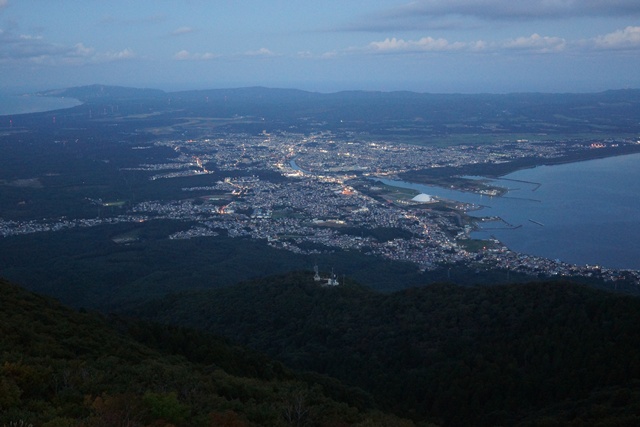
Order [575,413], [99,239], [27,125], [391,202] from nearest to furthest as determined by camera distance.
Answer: [575,413]
[99,239]
[391,202]
[27,125]

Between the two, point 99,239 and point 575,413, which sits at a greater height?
point 575,413

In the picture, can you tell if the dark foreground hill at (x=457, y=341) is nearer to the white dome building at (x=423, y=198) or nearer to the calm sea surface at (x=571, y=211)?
the calm sea surface at (x=571, y=211)

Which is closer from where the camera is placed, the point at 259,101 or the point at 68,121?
the point at 68,121

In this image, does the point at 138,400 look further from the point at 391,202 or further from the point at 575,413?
the point at 391,202

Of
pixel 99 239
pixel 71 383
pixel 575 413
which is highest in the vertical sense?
pixel 71 383

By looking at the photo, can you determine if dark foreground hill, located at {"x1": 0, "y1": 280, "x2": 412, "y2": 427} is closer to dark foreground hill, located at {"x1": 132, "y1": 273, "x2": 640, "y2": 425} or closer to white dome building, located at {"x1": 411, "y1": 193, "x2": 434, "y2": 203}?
dark foreground hill, located at {"x1": 132, "y1": 273, "x2": 640, "y2": 425}

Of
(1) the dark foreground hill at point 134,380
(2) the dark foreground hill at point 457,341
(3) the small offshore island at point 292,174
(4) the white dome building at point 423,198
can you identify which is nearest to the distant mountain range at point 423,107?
(3) the small offshore island at point 292,174

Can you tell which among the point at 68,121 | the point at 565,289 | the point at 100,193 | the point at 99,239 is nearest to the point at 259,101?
the point at 68,121
